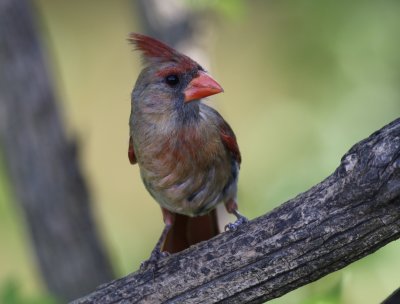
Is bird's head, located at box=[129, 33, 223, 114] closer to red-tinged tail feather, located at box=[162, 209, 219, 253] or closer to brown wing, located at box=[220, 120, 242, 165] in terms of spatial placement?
brown wing, located at box=[220, 120, 242, 165]

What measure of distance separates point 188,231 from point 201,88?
0.78 m

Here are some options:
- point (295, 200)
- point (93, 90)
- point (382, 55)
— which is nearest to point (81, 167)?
point (295, 200)

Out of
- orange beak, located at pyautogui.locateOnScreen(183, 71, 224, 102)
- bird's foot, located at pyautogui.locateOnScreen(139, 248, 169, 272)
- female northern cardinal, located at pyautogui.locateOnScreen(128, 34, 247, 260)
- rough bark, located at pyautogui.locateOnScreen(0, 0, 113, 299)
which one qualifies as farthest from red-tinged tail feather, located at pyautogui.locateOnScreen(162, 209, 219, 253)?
rough bark, located at pyautogui.locateOnScreen(0, 0, 113, 299)

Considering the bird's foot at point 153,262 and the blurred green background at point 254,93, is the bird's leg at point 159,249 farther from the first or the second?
the blurred green background at point 254,93

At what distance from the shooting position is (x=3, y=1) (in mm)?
4395

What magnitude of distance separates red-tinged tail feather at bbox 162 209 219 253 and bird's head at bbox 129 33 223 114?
656 millimetres

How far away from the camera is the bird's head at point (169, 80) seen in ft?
10.2

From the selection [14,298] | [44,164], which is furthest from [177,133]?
[44,164]

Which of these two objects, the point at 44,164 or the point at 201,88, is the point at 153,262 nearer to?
the point at 201,88

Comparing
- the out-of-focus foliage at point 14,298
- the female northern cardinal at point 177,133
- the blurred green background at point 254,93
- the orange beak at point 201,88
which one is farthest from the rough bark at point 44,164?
the orange beak at point 201,88

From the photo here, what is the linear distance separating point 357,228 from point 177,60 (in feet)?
3.57

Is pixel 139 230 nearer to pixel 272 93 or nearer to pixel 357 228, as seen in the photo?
pixel 272 93

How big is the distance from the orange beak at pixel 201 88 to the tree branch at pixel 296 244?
61 centimetres

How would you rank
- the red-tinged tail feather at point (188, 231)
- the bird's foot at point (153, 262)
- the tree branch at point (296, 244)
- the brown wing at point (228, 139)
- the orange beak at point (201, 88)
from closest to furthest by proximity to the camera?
the tree branch at point (296, 244) < the bird's foot at point (153, 262) < the orange beak at point (201, 88) < the brown wing at point (228, 139) < the red-tinged tail feather at point (188, 231)
